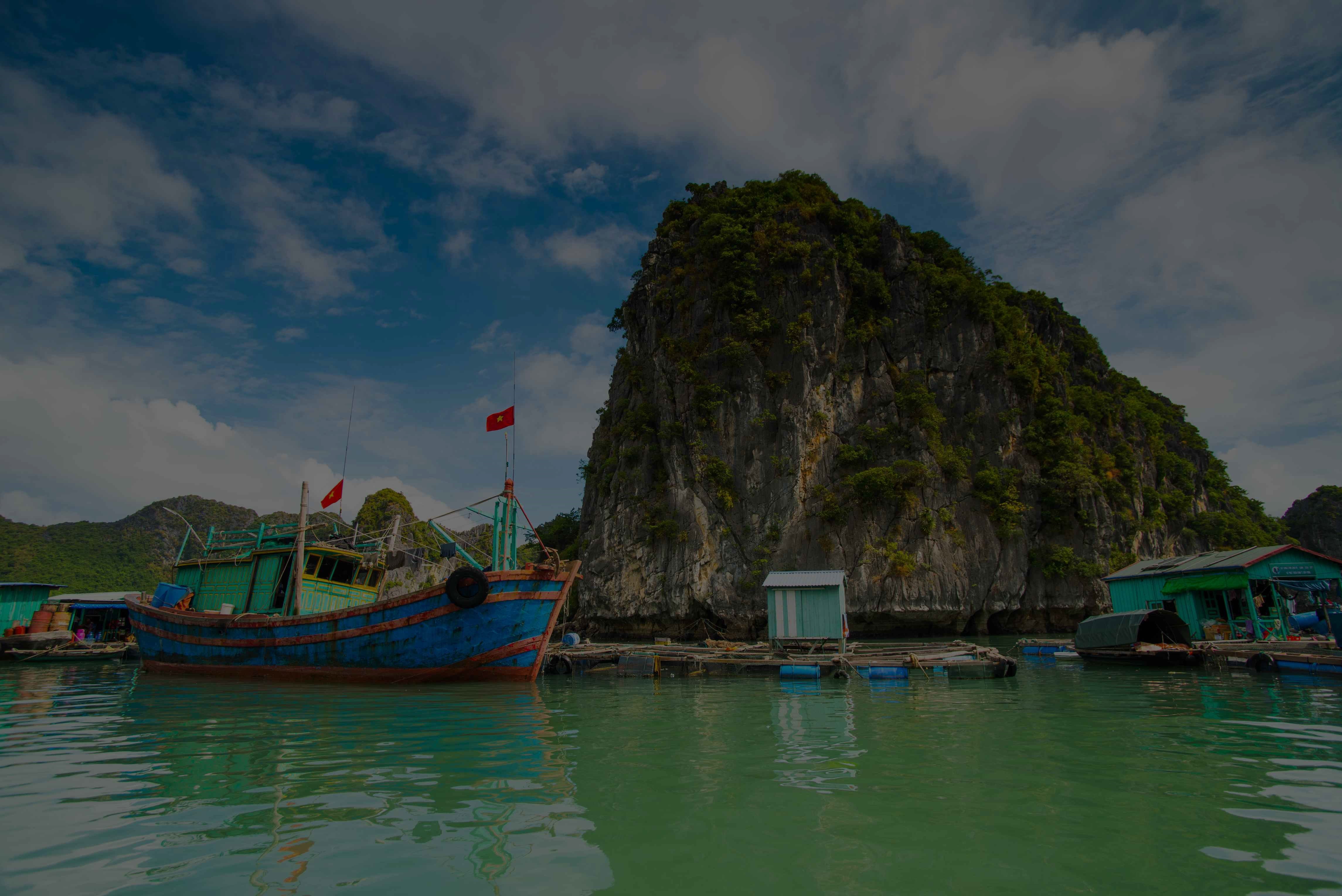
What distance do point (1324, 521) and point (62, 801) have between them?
4073 inches

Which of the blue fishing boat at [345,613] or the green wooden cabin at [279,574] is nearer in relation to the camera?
the blue fishing boat at [345,613]

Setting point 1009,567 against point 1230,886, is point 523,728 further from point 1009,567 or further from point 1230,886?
point 1009,567

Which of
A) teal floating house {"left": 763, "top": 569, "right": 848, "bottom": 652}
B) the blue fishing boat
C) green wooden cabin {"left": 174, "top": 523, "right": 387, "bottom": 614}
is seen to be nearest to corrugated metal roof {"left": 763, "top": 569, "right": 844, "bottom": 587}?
teal floating house {"left": 763, "top": 569, "right": 848, "bottom": 652}

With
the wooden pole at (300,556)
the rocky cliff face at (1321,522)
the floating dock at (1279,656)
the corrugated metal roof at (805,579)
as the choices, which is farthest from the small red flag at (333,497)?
the rocky cliff face at (1321,522)

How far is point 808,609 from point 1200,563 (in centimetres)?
1502

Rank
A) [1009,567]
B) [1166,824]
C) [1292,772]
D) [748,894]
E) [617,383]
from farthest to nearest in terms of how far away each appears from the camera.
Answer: [617,383] < [1009,567] < [1292,772] < [1166,824] < [748,894]

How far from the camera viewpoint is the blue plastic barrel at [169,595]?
76.9ft

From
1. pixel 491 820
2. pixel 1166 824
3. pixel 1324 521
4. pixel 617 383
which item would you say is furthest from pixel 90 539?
pixel 1324 521

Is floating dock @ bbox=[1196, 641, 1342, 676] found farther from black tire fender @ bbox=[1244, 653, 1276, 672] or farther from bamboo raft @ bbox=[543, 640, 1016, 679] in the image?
bamboo raft @ bbox=[543, 640, 1016, 679]

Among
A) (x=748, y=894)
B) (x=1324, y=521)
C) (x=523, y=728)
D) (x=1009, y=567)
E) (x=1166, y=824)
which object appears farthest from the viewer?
(x=1324, y=521)

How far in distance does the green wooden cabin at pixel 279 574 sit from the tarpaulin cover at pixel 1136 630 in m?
24.6

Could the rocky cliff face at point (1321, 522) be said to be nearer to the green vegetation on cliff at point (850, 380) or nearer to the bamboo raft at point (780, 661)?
the green vegetation on cliff at point (850, 380)

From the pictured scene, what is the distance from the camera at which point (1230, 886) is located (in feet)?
13.1

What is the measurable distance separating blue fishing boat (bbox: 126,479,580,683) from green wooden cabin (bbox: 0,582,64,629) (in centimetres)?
1353
